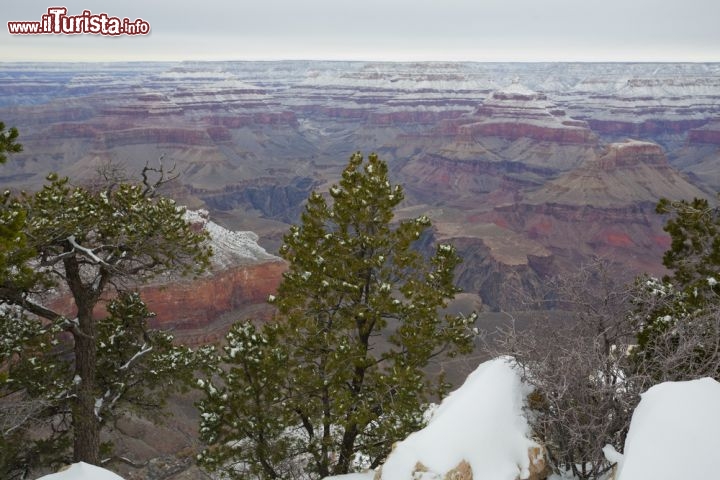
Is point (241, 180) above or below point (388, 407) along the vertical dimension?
below

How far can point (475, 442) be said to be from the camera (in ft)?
28.3

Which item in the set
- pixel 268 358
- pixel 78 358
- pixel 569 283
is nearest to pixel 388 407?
pixel 268 358

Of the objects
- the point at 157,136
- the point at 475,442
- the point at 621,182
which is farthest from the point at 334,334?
the point at 157,136

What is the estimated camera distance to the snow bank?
27.4 feet

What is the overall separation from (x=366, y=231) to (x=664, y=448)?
8110mm

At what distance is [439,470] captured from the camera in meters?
8.25

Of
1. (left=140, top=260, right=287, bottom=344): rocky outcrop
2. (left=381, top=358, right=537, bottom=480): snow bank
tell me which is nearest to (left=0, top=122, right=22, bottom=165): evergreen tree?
(left=381, top=358, right=537, bottom=480): snow bank

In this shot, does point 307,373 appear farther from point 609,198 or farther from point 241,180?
point 241,180

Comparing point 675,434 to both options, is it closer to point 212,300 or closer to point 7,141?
point 7,141

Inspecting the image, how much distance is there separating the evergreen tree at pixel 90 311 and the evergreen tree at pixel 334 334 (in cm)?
339

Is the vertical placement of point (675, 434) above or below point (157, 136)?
above

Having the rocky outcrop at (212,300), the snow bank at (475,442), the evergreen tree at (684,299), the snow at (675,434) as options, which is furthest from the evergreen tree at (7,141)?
the rocky outcrop at (212,300)

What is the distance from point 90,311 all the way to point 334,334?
6714mm

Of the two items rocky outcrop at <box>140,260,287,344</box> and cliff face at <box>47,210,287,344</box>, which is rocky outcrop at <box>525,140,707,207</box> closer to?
cliff face at <box>47,210,287,344</box>
